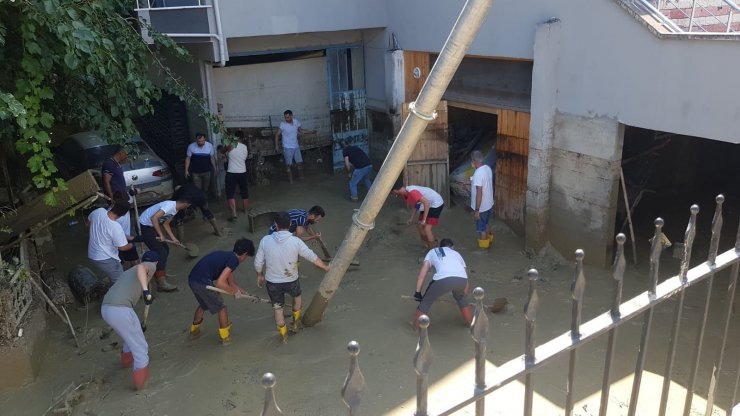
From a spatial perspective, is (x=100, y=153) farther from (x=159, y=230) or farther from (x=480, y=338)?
(x=480, y=338)

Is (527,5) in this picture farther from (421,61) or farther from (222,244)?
(222,244)

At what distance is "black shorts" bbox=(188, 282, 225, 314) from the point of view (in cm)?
636

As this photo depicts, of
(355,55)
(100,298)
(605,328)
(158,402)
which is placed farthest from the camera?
(355,55)

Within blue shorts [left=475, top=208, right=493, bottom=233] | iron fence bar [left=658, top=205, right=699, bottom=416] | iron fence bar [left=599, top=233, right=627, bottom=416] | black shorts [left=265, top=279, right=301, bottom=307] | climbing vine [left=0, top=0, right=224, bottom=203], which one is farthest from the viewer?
blue shorts [left=475, top=208, right=493, bottom=233]

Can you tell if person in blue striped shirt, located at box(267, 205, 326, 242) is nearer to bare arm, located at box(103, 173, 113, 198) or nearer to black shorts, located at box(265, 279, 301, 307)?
black shorts, located at box(265, 279, 301, 307)

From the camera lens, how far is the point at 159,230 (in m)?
7.90

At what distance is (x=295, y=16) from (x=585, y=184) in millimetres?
6115

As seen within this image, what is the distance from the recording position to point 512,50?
8.56 metres

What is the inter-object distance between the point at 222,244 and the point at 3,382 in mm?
4191

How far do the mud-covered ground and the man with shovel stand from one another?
20.6 inches

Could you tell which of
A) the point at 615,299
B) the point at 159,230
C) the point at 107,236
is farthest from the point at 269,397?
the point at 159,230

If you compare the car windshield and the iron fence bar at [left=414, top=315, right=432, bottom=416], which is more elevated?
the iron fence bar at [left=414, top=315, right=432, bottom=416]

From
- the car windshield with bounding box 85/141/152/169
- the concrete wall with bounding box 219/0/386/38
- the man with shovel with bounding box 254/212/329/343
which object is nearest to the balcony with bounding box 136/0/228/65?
the concrete wall with bounding box 219/0/386/38

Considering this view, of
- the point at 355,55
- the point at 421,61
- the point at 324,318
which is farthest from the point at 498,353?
the point at 355,55
